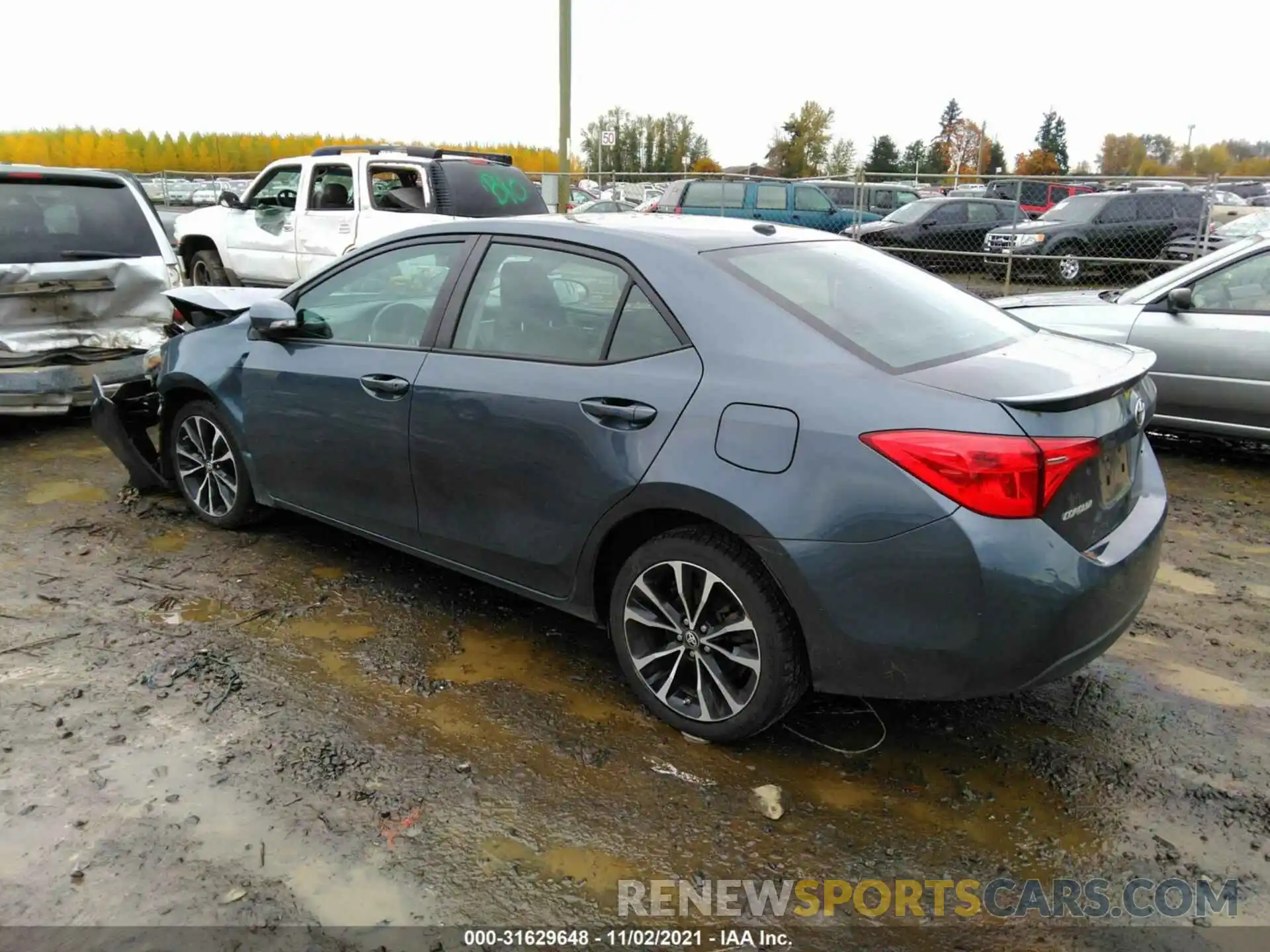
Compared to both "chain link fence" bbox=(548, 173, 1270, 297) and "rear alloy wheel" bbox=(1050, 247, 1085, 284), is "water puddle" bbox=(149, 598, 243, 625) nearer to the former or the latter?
"chain link fence" bbox=(548, 173, 1270, 297)

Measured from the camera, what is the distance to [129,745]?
2980mm

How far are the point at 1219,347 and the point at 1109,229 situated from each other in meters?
11.2

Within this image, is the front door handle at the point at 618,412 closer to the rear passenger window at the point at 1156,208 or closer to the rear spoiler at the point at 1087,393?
the rear spoiler at the point at 1087,393

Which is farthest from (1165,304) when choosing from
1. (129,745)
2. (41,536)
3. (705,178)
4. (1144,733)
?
(705,178)

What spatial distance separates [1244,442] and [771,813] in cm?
575

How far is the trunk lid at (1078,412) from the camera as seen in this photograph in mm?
2529

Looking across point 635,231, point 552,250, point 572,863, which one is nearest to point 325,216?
point 552,250

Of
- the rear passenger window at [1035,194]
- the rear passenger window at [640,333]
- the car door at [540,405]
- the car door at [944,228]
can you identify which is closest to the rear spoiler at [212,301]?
the car door at [540,405]

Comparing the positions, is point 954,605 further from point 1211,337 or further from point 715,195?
point 715,195

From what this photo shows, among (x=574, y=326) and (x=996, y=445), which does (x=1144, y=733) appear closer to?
(x=996, y=445)

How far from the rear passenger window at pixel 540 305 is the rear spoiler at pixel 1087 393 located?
4.32ft

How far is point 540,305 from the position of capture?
3383 millimetres

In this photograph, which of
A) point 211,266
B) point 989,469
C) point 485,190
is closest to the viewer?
point 989,469

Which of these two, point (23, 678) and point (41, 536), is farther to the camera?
point (41, 536)
